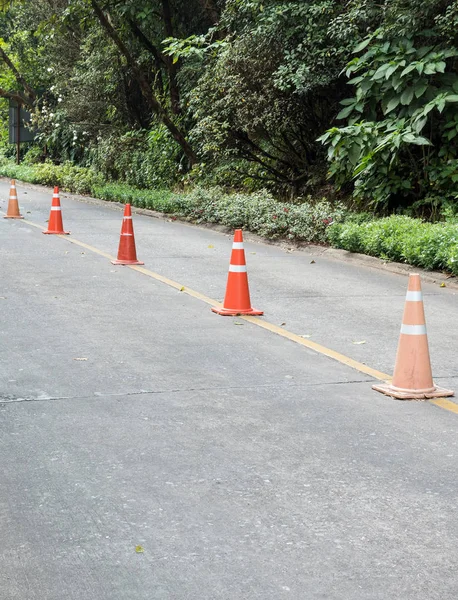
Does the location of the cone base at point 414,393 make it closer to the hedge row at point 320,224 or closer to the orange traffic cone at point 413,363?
the orange traffic cone at point 413,363

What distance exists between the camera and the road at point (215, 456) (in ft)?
14.4

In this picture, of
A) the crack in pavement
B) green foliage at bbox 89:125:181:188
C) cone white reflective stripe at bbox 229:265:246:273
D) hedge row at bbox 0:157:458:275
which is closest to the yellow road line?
the crack in pavement

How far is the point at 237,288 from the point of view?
10.9m

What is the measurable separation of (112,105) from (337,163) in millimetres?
17318

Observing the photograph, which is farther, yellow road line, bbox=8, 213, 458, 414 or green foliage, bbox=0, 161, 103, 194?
green foliage, bbox=0, 161, 103, 194

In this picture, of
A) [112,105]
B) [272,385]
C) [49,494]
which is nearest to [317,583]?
[49,494]

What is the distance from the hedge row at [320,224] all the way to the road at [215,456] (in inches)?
124

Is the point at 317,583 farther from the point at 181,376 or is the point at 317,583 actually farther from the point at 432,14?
the point at 432,14

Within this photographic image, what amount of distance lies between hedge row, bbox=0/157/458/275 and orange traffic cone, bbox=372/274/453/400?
6.45 meters

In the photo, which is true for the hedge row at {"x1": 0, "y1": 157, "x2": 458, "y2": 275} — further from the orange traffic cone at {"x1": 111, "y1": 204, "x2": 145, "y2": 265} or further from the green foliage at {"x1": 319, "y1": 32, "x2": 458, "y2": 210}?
the orange traffic cone at {"x1": 111, "y1": 204, "x2": 145, "y2": 265}

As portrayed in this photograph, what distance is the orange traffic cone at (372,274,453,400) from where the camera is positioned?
753 centimetres

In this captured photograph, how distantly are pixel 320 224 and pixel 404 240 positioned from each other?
324 centimetres

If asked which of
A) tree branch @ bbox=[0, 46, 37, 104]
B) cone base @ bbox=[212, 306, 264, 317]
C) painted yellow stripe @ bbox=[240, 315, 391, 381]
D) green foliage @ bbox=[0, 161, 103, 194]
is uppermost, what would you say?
tree branch @ bbox=[0, 46, 37, 104]

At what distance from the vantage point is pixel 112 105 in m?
34.7
